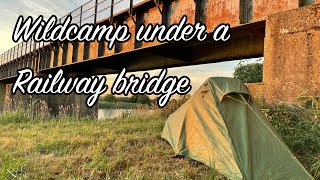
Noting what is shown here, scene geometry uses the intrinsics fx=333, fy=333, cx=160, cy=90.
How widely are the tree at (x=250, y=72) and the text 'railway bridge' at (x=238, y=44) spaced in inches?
281

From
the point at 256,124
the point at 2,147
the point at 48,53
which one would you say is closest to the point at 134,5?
the point at 2,147

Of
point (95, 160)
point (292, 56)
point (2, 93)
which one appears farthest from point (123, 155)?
point (2, 93)

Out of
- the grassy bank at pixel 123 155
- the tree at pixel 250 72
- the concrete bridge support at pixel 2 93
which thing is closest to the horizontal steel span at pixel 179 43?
the grassy bank at pixel 123 155

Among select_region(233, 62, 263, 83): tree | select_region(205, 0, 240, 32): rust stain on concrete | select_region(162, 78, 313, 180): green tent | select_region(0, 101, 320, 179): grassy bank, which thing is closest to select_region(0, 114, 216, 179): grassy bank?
select_region(0, 101, 320, 179): grassy bank

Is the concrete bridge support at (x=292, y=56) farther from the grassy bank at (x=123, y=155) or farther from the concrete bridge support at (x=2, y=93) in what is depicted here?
the concrete bridge support at (x=2, y=93)

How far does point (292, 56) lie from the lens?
268 inches

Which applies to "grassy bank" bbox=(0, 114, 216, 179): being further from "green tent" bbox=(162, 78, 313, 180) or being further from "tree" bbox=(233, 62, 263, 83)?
"tree" bbox=(233, 62, 263, 83)

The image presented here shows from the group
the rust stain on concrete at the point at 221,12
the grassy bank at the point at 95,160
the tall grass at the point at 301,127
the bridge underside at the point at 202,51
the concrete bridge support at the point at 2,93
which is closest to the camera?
the grassy bank at the point at 95,160

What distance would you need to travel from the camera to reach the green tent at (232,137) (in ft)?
14.9

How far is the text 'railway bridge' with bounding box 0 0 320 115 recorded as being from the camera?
21.7 ft

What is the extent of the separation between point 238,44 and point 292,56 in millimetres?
4311

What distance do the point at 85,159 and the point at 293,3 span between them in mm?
5532

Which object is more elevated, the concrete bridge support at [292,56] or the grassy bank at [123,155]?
the concrete bridge support at [292,56]

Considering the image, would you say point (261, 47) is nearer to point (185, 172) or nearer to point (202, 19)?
point (202, 19)
